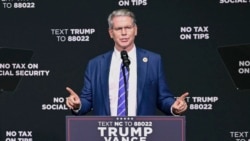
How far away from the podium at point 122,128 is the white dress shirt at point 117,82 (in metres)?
0.76

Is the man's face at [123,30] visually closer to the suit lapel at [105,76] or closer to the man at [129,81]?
the man at [129,81]

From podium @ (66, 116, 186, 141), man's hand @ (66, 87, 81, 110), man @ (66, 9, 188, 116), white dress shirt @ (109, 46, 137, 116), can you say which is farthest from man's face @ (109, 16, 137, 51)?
podium @ (66, 116, 186, 141)

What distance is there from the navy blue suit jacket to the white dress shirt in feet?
0.07

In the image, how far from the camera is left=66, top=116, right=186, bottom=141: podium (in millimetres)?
1883

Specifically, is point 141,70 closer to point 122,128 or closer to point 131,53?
point 131,53

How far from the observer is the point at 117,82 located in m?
2.75

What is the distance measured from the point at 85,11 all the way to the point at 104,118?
1477mm

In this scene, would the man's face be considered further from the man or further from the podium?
the podium

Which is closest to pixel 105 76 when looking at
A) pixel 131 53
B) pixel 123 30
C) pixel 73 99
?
pixel 131 53

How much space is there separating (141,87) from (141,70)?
105 millimetres

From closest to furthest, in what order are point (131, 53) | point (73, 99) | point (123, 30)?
point (73, 99)
point (123, 30)
point (131, 53)

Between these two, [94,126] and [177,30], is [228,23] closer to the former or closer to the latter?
[177,30]

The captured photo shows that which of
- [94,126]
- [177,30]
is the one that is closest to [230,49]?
[177,30]

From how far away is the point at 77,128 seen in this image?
1.89 metres
